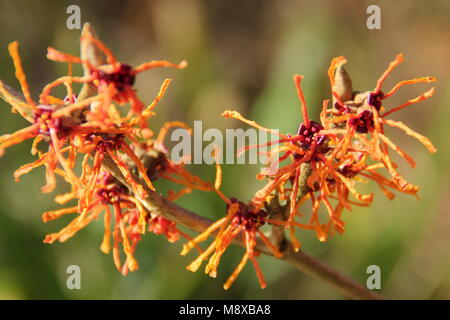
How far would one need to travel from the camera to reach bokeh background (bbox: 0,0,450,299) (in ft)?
6.17

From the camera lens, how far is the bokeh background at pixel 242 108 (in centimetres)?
188

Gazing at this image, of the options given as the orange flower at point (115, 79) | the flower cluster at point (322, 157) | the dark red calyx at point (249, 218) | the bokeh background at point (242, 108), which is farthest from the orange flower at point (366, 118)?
the bokeh background at point (242, 108)

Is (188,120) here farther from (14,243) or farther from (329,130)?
(329,130)

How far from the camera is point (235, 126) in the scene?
8.04 feet

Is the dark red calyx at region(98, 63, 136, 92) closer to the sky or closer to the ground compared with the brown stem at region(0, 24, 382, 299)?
closer to the sky

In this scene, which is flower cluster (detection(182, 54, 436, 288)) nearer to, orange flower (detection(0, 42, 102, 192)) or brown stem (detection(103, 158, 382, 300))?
brown stem (detection(103, 158, 382, 300))

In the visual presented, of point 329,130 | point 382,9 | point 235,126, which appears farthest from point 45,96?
point 382,9

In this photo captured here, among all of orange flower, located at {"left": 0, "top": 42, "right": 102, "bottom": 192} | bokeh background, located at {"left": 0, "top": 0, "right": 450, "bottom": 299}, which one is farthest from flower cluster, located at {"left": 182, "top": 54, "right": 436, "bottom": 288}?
bokeh background, located at {"left": 0, "top": 0, "right": 450, "bottom": 299}

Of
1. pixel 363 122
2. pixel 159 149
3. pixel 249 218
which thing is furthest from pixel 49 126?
pixel 363 122

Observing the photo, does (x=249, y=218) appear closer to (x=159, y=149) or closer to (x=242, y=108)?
(x=159, y=149)

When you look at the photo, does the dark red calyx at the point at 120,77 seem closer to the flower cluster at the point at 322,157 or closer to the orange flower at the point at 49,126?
the orange flower at the point at 49,126

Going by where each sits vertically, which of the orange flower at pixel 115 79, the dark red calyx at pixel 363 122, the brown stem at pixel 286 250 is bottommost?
the brown stem at pixel 286 250

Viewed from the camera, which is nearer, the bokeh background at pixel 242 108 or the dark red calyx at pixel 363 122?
the dark red calyx at pixel 363 122
